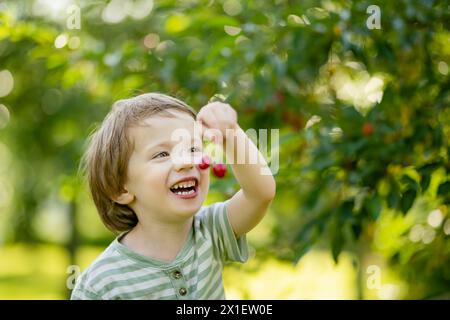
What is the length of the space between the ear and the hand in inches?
10.2

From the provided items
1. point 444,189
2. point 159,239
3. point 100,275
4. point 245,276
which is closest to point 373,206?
point 444,189

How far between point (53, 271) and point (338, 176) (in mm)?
7988

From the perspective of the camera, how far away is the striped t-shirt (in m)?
1.39

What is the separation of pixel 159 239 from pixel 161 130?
0.76 feet

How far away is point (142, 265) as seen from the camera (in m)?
1.42

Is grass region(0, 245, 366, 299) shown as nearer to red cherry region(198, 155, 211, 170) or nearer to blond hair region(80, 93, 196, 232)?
blond hair region(80, 93, 196, 232)

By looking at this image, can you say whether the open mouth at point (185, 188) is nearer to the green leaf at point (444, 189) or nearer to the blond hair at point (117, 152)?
the blond hair at point (117, 152)

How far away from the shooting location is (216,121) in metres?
1.34

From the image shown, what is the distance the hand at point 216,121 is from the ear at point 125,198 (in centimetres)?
26

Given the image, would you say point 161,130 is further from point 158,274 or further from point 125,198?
point 158,274

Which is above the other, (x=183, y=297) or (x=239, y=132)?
(x=239, y=132)

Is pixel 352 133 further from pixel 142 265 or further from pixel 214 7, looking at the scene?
A: pixel 142 265

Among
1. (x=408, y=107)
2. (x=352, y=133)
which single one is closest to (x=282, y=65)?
(x=352, y=133)

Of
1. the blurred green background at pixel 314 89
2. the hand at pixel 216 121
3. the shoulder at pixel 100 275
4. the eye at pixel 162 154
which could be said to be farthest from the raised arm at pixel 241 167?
the blurred green background at pixel 314 89
